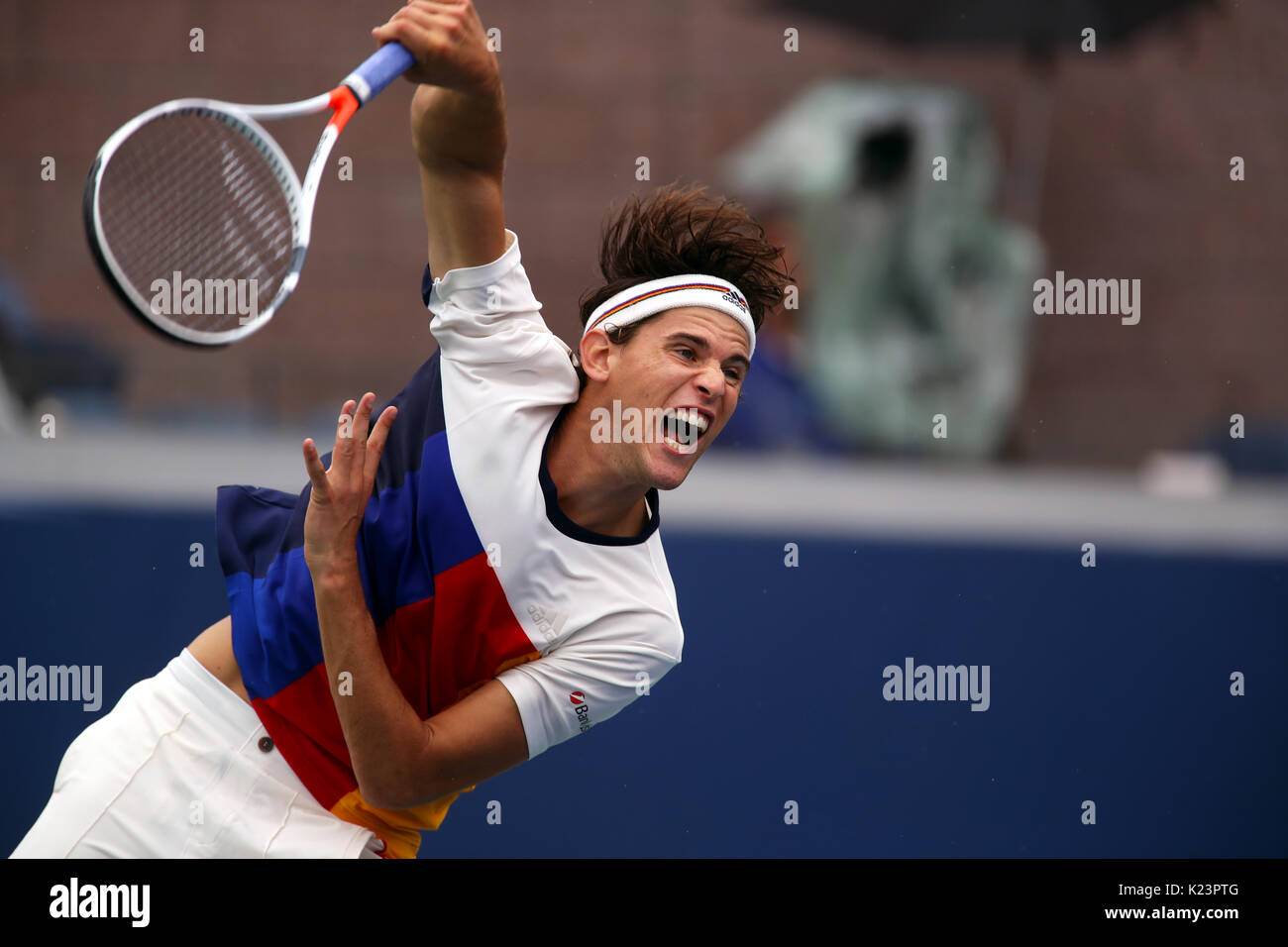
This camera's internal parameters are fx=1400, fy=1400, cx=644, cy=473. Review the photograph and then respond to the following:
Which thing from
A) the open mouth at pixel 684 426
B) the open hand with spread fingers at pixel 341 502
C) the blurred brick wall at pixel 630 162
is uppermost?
the blurred brick wall at pixel 630 162

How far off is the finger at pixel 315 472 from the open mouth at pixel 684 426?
55 cm

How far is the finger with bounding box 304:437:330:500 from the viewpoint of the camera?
81.3 inches

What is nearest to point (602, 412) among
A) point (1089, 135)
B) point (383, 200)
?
point (383, 200)

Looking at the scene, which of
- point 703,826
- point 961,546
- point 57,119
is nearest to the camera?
point 703,826

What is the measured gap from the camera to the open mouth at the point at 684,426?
7.60 feet

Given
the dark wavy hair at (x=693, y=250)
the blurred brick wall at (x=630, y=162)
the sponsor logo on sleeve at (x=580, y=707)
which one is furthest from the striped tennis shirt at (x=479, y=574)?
the blurred brick wall at (x=630, y=162)

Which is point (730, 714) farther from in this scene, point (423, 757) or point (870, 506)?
point (423, 757)

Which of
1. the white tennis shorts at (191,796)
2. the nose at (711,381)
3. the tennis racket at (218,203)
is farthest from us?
the white tennis shorts at (191,796)

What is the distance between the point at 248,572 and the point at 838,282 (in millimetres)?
4632

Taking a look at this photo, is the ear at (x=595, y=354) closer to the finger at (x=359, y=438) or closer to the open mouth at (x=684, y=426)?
the open mouth at (x=684, y=426)

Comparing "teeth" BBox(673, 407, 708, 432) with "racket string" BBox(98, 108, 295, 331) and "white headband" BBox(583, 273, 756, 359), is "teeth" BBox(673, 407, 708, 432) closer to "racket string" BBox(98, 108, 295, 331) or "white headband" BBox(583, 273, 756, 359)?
"white headband" BBox(583, 273, 756, 359)

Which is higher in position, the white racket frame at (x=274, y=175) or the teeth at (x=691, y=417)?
the white racket frame at (x=274, y=175)

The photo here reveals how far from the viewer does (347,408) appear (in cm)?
215

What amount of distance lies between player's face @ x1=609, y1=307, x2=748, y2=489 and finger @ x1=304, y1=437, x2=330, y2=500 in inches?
19.5
